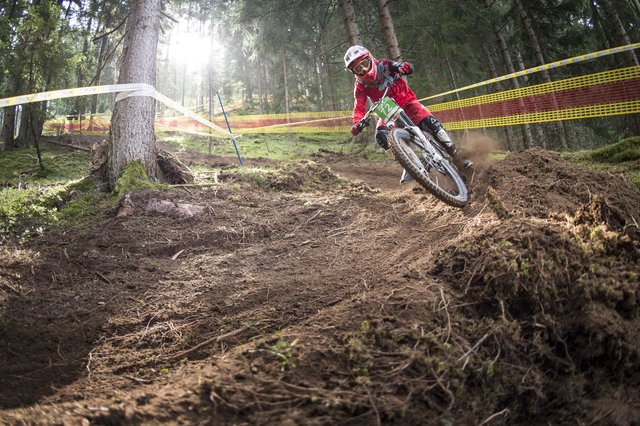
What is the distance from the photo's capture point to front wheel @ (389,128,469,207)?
4.43 m

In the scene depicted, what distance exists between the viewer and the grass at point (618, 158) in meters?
5.07

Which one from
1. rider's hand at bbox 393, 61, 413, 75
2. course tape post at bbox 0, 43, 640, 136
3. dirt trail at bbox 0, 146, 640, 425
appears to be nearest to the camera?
dirt trail at bbox 0, 146, 640, 425

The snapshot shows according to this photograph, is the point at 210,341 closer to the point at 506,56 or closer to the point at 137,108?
the point at 137,108

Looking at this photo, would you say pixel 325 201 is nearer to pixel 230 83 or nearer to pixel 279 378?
pixel 279 378

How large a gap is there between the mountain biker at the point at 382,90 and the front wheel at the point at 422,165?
0.26 m

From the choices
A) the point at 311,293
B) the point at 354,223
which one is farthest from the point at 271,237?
the point at 311,293

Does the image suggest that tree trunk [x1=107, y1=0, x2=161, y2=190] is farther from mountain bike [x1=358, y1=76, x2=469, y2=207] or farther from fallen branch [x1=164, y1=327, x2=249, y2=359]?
fallen branch [x1=164, y1=327, x2=249, y2=359]

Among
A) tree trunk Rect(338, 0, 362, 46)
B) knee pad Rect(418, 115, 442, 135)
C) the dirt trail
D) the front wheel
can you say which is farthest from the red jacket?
tree trunk Rect(338, 0, 362, 46)

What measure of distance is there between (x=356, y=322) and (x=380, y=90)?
156 inches

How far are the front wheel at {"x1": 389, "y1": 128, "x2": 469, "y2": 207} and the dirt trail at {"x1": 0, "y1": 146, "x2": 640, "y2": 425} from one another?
211 millimetres

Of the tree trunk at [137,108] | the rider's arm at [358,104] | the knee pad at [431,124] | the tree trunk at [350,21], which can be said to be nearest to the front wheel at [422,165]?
the knee pad at [431,124]

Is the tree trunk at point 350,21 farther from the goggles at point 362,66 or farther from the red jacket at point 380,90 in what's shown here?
the goggles at point 362,66

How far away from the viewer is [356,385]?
1819 mm

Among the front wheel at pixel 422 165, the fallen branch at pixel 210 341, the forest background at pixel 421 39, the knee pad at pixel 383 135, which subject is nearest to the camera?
the fallen branch at pixel 210 341
